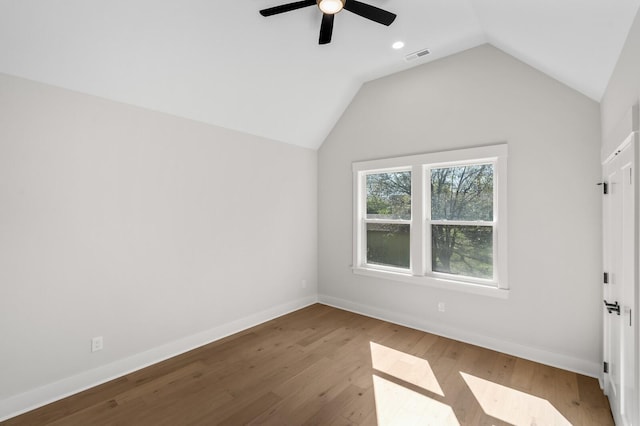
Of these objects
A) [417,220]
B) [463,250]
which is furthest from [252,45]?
[463,250]

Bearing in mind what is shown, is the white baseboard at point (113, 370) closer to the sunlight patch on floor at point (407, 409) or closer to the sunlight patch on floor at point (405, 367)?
the sunlight patch on floor at point (405, 367)

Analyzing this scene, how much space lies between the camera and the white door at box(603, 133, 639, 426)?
160 cm

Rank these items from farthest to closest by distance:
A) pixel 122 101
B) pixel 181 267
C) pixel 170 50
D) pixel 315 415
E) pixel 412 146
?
1. pixel 412 146
2. pixel 181 267
3. pixel 122 101
4. pixel 170 50
5. pixel 315 415

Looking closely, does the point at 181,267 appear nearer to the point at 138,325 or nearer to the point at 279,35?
the point at 138,325

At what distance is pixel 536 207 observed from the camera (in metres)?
3.00

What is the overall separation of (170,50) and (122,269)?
1999mm

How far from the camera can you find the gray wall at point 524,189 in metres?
2.77

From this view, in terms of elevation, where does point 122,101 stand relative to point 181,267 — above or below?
above

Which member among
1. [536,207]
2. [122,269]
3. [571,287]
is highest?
[536,207]

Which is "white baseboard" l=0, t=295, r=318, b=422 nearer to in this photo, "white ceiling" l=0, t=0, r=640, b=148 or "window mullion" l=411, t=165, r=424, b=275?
"window mullion" l=411, t=165, r=424, b=275

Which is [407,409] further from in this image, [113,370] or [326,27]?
[326,27]

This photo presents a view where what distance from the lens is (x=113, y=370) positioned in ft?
8.95

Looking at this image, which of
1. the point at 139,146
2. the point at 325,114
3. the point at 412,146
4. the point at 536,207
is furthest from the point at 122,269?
the point at 536,207

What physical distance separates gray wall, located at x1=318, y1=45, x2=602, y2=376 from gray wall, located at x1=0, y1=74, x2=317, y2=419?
1987 mm
